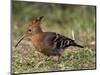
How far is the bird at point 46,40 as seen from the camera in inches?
102

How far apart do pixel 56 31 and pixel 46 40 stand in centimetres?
15

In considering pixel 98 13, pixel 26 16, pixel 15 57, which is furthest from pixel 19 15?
pixel 98 13

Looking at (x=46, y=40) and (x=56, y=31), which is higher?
(x=56, y=31)

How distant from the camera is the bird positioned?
259cm

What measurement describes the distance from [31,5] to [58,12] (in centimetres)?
33

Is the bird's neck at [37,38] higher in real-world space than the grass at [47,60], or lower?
higher

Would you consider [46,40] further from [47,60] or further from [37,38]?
[47,60]

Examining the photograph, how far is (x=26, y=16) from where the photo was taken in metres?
2.55

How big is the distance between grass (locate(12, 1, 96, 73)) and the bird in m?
0.04

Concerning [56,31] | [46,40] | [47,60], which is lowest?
[47,60]

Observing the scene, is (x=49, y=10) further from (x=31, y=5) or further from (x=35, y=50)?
(x=35, y=50)

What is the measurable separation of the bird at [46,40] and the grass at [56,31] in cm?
4

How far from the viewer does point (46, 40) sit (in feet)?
8.66

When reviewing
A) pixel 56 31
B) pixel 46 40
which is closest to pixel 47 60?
pixel 46 40
